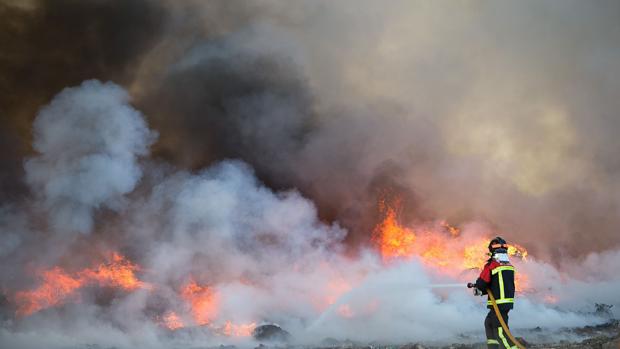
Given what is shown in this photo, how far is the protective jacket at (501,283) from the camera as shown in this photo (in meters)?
8.83

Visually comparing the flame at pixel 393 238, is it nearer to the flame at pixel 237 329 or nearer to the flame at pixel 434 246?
the flame at pixel 434 246

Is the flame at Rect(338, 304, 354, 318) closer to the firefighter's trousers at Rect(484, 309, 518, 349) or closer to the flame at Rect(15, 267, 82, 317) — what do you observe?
the flame at Rect(15, 267, 82, 317)

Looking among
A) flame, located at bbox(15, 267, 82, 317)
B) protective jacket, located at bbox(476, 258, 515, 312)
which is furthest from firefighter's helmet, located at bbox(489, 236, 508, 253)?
flame, located at bbox(15, 267, 82, 317)

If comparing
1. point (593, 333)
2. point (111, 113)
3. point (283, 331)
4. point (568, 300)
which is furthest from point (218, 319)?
point (568, 300)

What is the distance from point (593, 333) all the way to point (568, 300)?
25.7ft

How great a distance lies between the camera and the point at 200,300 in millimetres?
23750

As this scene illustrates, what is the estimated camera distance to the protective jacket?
29.0ft

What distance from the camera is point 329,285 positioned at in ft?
83.1

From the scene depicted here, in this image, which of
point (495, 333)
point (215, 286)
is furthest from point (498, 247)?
point (215, 286)

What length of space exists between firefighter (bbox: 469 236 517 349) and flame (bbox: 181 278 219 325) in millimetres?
16142

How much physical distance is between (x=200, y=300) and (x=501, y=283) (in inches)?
695

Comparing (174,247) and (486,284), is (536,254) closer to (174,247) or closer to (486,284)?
(174,247)

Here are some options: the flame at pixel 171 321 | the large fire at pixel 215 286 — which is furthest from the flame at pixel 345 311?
the flame at pixel 171 321

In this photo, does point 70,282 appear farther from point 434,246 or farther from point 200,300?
point 434,246
